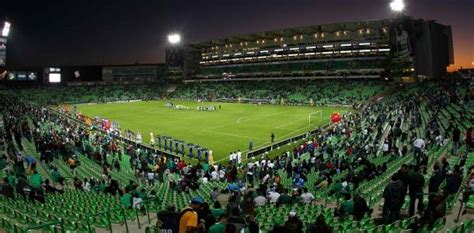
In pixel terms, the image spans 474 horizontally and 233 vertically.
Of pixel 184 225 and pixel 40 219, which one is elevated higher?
pixel 184 225

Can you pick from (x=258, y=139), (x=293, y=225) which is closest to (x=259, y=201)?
(x=293, y=225)

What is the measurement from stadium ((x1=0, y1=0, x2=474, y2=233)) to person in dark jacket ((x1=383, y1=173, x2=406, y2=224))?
0.11ft

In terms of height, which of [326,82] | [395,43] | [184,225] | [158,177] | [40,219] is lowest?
[158,177]

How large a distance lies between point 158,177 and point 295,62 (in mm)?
79597

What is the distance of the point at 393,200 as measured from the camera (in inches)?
332

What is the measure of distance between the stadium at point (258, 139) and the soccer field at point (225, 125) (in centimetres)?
32

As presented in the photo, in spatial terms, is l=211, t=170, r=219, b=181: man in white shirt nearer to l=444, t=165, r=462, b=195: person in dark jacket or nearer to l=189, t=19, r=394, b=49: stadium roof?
l=444, t=165, r=462, b=195: person in dark jacket

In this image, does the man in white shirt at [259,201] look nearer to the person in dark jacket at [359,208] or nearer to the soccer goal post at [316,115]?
the person in dark jacket at [359,208]

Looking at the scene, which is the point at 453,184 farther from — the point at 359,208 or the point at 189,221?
the point at 189,221

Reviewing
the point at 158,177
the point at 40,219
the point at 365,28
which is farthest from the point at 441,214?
the point at 365,28

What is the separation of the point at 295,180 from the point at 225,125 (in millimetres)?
31375

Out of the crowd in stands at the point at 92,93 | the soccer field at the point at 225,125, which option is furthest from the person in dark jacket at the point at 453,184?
the crowd in stands at the point at 92,93

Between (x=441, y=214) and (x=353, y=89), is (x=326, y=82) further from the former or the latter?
(x=441, y=214)

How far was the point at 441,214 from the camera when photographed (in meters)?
7.34
